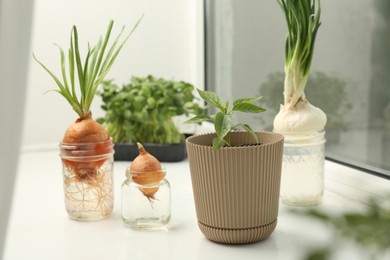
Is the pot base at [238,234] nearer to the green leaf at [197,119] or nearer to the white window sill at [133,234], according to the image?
the white window sill at [133,234]

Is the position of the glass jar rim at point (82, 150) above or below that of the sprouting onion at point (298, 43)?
below

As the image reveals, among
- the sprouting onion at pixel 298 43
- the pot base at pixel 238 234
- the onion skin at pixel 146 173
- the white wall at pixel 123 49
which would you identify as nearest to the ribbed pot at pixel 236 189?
the pot base at pixel 238 234

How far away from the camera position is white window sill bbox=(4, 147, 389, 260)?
2.85 ft

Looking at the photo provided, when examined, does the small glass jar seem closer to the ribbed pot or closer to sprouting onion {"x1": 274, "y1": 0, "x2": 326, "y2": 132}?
the ribbed pot

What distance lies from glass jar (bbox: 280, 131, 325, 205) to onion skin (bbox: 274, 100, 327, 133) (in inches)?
0.5

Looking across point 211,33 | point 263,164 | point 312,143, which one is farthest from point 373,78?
point 211,33

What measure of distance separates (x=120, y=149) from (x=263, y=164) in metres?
0.75

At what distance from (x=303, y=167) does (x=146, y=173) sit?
0.30 metres

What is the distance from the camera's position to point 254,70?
1.79m

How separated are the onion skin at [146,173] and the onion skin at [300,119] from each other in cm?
26

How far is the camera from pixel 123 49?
75.8 inches

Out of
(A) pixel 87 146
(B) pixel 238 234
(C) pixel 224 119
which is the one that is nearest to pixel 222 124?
(C) pixel 224 119

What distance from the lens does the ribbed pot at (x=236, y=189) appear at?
0.83 metres

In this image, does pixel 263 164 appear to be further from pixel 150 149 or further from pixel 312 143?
pixel 150 149
